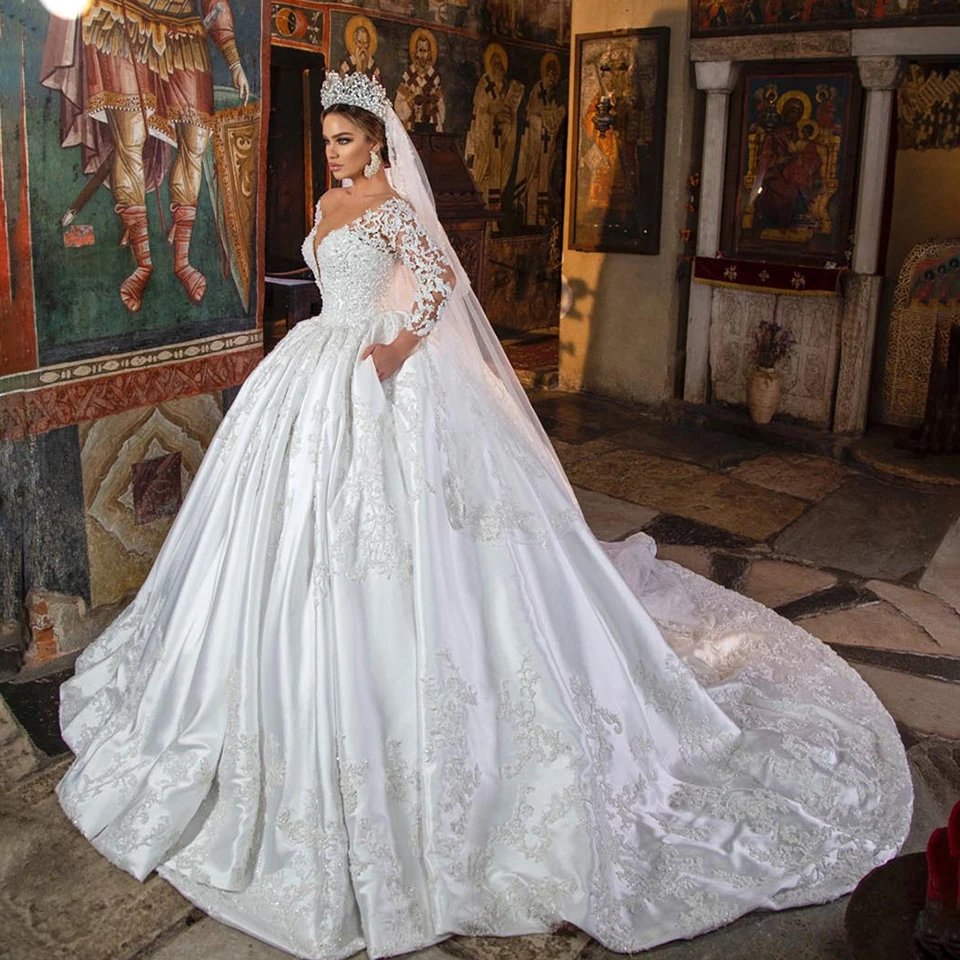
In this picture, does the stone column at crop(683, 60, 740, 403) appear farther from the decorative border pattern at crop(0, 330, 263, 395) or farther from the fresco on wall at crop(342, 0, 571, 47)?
the decorative border pattern at crop(0, 330, 263, 395)

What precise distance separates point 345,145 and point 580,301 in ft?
16.6

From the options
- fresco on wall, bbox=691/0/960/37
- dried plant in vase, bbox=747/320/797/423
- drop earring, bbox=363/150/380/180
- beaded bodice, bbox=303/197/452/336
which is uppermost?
fresco on wall, bbox=691/0/960/37

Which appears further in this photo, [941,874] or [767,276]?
[767,276]

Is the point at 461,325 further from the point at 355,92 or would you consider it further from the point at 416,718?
the point at 416,718

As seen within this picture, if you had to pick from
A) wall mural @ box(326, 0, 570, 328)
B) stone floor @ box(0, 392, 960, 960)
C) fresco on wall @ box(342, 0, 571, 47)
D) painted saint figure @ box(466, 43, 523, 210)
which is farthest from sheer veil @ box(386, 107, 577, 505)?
painted saint figure @ box(466, 43, 523, 210)

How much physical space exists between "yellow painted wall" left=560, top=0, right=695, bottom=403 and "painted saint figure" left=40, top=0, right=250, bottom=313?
383cm

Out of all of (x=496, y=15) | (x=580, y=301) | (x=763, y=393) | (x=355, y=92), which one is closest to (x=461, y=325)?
(x=355, y=92)

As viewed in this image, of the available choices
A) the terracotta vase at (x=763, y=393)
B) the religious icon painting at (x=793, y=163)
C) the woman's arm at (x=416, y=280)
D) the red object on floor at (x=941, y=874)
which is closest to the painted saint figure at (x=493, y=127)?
the religious icon painting at (x=793, y=163)

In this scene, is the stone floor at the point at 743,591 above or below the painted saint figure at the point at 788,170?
below

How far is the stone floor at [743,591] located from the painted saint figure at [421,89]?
7.29ft

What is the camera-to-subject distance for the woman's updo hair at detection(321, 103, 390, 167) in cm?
312

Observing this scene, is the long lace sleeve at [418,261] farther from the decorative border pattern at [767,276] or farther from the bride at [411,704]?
the decorative border pattern at [767,276]

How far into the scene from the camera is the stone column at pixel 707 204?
7070mm

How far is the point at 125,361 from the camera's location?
13.6 ft
